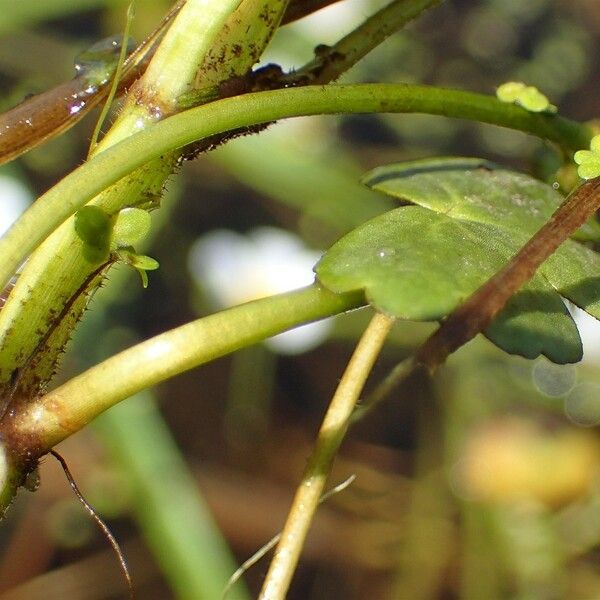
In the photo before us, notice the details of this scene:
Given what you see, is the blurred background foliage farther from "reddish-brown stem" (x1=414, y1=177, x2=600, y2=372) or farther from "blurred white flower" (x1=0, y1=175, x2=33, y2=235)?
"reddish-brown stem" (x1=414, y1=177, x2=600, y2=372)

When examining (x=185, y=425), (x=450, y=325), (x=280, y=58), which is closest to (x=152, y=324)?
(x=185, y=425)

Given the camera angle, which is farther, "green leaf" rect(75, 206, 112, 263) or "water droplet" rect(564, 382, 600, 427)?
"water droplet" rect(564, 382, 600, 427)

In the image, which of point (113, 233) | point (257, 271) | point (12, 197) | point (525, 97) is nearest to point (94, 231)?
point (113, 233)

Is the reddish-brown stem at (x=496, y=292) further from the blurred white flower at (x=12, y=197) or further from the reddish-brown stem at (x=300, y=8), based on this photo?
the blurred white flower at (x=12, y=197)

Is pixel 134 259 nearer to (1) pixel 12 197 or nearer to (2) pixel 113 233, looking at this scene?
(2) pixel 113 233

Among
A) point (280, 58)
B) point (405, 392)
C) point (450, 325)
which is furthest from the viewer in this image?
point (405, 392)

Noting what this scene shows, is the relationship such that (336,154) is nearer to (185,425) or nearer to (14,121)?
(185,425)

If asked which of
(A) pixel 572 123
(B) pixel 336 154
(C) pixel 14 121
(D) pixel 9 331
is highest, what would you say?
(B) pixel 336 154

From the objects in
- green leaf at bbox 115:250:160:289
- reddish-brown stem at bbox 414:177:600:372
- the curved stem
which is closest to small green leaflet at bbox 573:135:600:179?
reddish-brown stem at bbox 414:177:600:372

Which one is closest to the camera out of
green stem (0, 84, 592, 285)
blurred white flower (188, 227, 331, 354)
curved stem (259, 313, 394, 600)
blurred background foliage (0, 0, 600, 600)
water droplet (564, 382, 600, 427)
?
green stem (0, 84, 592, 285)
